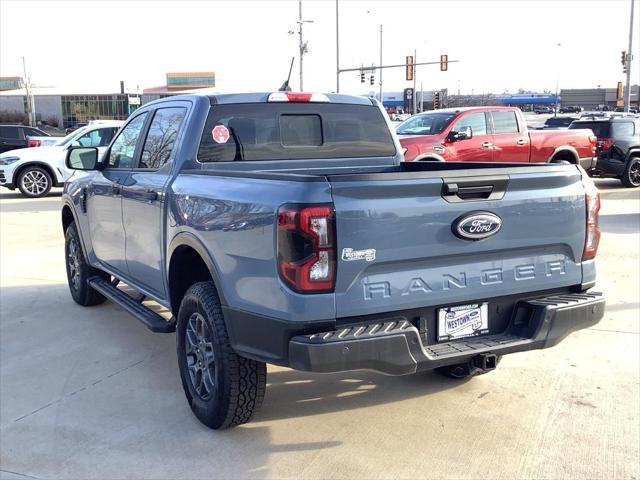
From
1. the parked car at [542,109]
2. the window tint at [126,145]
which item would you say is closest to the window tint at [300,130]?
the window tint at [126,145]

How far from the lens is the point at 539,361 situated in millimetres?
5043

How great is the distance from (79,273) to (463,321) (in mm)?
4312

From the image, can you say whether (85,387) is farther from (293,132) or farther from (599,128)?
(599,128)

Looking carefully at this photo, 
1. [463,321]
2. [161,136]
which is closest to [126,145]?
[161,136]

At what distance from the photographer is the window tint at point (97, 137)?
15422 millimetres

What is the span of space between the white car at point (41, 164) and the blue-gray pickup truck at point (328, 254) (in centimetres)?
1140

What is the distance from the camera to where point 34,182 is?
1593 centimetres

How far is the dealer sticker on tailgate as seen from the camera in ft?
11.4

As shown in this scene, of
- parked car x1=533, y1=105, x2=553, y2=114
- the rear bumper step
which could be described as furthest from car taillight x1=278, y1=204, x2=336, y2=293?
parked car x1=533, y1=105, x2=553, y2=114

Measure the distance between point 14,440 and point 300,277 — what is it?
2.13 m

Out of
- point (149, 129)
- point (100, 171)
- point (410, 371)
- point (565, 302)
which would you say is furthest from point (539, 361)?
point (100, 171)

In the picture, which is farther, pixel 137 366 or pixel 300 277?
pixel 137 366

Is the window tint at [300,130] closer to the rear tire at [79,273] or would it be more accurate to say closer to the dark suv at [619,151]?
the rear tire at [79,273]

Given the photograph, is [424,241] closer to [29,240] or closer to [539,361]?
[539,361]
